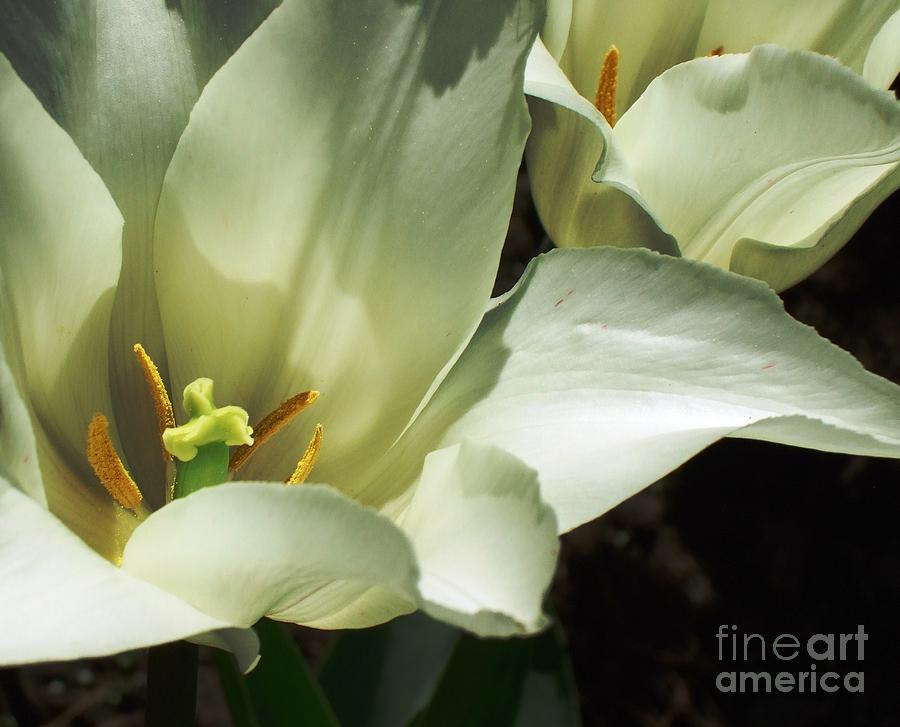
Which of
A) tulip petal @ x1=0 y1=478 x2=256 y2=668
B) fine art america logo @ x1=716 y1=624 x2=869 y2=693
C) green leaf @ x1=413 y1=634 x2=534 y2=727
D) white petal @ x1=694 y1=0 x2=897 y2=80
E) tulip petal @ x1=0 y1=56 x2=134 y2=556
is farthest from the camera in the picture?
fine art america logo @ x1=716 y1=624 x2=869 y2=693

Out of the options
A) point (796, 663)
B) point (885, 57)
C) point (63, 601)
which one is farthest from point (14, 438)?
point (796, 663)

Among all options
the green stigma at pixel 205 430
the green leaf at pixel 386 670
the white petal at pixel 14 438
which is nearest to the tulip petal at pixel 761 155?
the green stigma at pixel 205 430

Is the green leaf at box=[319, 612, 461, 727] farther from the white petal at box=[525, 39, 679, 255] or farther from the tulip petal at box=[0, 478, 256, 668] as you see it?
the tulip petal at box=[0, 478, 256, 668]

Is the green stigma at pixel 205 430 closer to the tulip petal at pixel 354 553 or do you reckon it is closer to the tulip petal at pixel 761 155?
the tulip petal at pixel 354 553

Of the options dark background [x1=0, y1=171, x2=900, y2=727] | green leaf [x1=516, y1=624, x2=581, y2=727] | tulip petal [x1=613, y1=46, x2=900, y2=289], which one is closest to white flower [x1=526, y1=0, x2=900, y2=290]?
tulip petal [x1=613, y1=46, x2=900, y2=289]

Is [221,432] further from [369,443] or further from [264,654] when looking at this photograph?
[264,654]

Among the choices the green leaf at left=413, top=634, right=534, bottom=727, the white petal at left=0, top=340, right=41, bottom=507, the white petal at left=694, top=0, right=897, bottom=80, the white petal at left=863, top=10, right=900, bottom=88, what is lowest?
the green leaf at left=413, top=634, right=534, bottom=727
